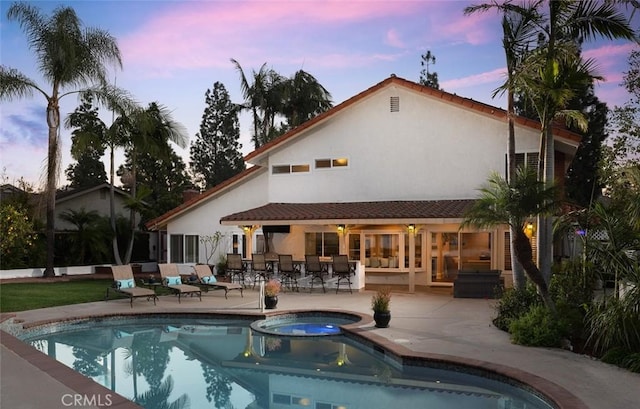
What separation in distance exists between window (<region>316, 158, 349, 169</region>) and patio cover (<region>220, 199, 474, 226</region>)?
163 centimetres

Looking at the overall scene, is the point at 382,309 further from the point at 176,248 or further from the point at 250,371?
the point at 176,248

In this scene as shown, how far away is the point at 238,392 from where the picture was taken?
8.88 m

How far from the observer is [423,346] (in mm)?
10594

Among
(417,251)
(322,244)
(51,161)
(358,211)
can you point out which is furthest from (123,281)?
(417,251)

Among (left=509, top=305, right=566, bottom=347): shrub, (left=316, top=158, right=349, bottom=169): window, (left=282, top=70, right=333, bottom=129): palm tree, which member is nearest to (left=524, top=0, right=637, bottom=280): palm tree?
(left=509, top=305, right=566, bottom=347): shrub

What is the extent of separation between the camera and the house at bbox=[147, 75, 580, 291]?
65.6ft

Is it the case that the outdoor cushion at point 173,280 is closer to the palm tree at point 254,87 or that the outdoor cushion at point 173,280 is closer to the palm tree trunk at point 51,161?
the palm tree trunk at point 51,161

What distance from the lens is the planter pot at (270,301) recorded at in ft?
50.3

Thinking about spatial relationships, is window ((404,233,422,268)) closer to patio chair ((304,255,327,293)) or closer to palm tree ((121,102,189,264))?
patio chair ((304,255,327,293))

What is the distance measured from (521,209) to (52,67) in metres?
22.0

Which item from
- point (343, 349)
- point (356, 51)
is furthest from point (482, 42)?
point (343, 349)

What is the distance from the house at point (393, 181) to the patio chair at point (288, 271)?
135 centimetres

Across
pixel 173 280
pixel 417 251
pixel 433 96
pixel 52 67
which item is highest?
pixel 52 67

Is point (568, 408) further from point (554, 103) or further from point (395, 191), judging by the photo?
point (395, 191)
